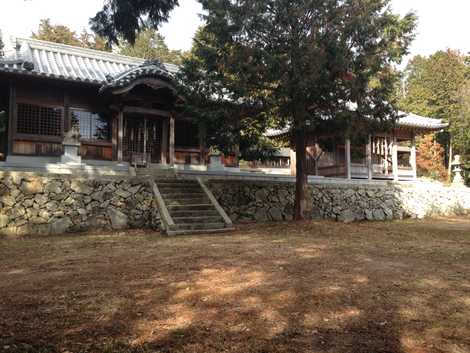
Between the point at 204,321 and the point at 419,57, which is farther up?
the point at 419,57

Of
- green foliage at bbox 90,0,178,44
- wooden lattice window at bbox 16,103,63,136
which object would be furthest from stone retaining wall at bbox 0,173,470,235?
green foliage at bbox 90,0,178,44

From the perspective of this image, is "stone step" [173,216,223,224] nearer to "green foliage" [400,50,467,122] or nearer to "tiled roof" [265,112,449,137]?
"tiled roof" [265,112,449,137]

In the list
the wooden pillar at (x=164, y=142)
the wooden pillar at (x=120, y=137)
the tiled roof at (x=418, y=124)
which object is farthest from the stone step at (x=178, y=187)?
the tiled roof at (x=418, y=124)

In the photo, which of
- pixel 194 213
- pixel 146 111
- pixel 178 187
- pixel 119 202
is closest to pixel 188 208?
pixel 194 213

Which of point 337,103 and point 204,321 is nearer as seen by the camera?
point 204,321

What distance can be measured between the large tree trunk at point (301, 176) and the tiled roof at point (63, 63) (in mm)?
6255

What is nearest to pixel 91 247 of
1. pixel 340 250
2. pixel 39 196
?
pixel 39 196

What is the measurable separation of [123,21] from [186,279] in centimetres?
423

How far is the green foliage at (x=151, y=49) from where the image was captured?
49072mm

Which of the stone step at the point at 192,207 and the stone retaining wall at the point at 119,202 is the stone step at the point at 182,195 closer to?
the stone retaining wall at the point at 119,202

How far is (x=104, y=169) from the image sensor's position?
39.7 feet

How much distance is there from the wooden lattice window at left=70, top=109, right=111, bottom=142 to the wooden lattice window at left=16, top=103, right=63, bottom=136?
1.90ft

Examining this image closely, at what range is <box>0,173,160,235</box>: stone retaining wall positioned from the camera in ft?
34.2

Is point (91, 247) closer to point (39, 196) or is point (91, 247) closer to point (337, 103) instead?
point (39, 196)
